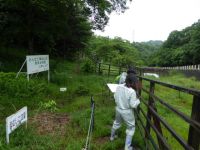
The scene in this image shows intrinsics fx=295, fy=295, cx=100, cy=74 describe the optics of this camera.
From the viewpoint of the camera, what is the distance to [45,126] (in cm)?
614

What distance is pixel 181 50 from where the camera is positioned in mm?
55594

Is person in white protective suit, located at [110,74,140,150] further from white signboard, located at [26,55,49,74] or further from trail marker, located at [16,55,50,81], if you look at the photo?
white signboard, located at [26,55,49,74]

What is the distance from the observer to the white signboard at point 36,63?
36.0ft

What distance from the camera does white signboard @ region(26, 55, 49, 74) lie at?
11.0 meters

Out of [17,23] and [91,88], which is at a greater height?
[17,23]

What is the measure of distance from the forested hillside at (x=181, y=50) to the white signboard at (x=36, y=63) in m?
39.1

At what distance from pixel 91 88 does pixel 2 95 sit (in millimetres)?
4638

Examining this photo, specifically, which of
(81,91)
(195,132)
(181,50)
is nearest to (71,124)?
(195,132)

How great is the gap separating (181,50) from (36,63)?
156ft

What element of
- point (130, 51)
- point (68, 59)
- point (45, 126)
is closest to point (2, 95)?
point (45, 126)

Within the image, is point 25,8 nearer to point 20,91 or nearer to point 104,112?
point 20,91

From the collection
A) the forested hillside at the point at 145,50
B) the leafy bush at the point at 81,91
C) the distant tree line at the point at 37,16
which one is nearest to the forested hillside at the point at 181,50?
the forested hillside at the point at 145,50

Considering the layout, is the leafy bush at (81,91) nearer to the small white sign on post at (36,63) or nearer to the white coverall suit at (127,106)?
the small white sign on post at (36,63)

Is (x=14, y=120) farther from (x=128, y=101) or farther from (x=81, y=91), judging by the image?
(x=81, y=91)
